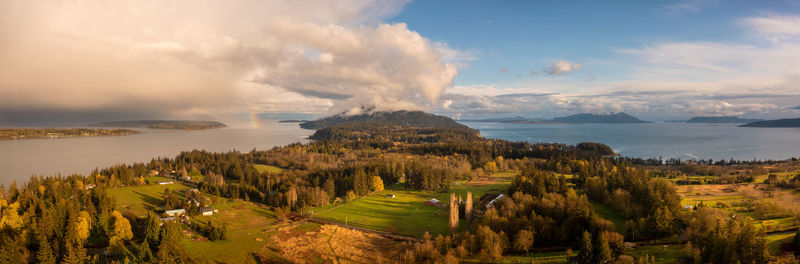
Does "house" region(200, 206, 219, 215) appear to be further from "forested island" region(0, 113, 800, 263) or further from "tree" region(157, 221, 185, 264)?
"tree" region(157, 221, 185, 264)

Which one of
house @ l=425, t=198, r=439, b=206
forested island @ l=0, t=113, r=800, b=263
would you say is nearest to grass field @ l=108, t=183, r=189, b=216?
forested island @ l=0, t=113, r=800, b=263

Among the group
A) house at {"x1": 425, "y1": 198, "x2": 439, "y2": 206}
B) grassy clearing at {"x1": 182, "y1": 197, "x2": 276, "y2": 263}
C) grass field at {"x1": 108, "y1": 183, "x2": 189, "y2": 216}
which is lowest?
grassy clearing at {"x1": 182, "y1": 197, "x2": 276, "y2": 263}

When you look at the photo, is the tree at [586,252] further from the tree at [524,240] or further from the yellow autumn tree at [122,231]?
the yellow autumn tree at [122,231]

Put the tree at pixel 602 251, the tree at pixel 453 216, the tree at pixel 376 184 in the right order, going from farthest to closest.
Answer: the tree at pixel 376 184, the tree at pixel 453 216, the tree at pixel 602 251

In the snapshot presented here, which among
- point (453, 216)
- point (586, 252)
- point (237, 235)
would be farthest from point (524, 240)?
point (237, 235)

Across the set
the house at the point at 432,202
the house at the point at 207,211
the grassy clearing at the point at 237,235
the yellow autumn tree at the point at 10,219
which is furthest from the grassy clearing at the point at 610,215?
the yellow autumn tree at the point at 10,219
